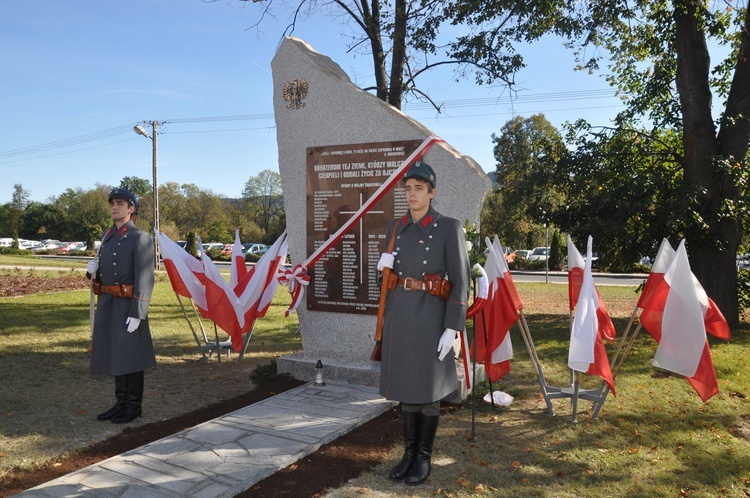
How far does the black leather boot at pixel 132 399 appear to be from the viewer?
531 cm

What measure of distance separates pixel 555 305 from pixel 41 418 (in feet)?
43.1

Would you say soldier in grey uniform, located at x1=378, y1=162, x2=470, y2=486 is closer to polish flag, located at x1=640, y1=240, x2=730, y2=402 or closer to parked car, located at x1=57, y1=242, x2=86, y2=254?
polish flag, located at x1=640, y1=240, x2=730, y2=402

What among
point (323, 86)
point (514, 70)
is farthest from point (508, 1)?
point (323, 86)

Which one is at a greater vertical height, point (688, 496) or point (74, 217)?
point (74, 217)

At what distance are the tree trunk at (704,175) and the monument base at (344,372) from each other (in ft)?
19.9

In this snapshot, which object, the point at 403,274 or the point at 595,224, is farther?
the point at 595,224

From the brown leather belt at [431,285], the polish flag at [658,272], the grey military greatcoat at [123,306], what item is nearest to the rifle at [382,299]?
the brown leather belt at [431,285]

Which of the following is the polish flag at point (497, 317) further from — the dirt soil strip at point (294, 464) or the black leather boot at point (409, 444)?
the black leather boot at point (409, 444)

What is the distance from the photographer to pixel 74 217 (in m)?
63.4

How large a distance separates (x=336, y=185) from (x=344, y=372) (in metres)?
2.14

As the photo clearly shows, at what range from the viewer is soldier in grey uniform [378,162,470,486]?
3938 mm

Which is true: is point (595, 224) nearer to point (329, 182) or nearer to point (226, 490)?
point (329, 182)

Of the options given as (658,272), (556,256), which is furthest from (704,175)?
(556,256)

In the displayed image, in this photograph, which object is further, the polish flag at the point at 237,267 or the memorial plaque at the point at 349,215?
the polish flag at the point at 237,267
